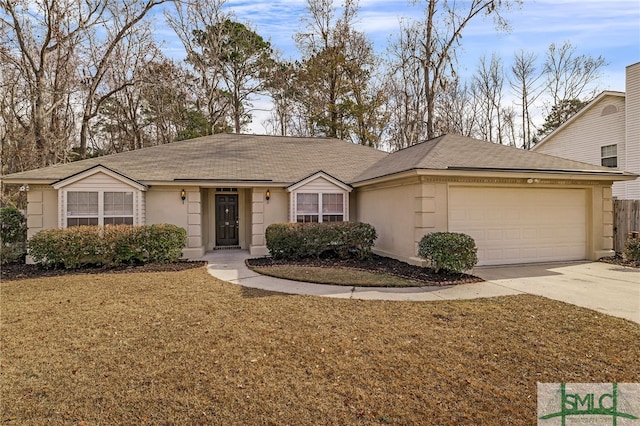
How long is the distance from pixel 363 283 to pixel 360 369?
12.3 ft

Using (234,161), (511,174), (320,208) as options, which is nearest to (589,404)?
(511,174)

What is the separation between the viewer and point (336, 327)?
15.4ft

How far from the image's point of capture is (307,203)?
11.8 m

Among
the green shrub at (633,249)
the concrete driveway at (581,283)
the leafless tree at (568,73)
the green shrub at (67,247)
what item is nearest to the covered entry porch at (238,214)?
the green shrub at (67,247)

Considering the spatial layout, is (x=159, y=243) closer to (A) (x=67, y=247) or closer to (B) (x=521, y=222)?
(A) (x=67, y=247)

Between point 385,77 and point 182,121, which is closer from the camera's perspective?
point 182,121

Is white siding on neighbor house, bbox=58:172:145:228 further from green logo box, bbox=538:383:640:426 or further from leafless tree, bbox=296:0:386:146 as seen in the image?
leafless tree, bbox=296:0:386:146

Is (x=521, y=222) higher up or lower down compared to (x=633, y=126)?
lower down

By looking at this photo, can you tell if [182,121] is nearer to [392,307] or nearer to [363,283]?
[363,283]

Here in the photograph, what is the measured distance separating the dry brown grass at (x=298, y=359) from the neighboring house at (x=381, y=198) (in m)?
3.72

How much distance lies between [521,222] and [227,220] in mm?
9791

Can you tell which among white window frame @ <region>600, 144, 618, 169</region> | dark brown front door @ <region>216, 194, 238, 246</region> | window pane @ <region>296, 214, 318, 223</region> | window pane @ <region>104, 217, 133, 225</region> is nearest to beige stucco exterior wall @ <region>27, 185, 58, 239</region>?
window pane @ <region>104, 217, 133, 225</region>

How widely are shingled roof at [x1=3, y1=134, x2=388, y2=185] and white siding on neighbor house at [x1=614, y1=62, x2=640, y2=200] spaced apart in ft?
35.7

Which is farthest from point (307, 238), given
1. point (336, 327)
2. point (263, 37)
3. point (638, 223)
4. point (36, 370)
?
point (263, 37)
